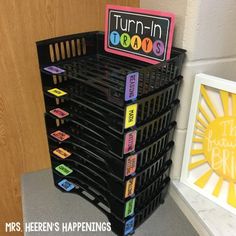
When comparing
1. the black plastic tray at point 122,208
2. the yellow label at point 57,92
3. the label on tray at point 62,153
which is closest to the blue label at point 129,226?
the black plastic tray at point 122,208

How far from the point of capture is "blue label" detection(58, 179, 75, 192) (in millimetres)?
827

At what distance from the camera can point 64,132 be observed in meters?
0.76

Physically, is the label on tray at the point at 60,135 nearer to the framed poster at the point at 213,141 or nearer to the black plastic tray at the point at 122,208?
the black plastic tray at the point at 122,208

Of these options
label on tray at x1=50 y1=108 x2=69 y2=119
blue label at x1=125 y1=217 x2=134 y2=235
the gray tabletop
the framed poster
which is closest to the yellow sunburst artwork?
the framed poster

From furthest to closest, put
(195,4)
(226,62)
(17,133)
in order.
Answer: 1. (17,133)
2. (226,62)
3. (195,4)

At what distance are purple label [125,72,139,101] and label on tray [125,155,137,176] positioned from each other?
140mm

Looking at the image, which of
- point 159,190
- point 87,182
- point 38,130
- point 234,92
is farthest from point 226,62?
point 38,130

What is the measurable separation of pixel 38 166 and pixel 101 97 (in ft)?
1.42

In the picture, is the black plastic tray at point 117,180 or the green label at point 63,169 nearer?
the black plastic tray at point 117,180

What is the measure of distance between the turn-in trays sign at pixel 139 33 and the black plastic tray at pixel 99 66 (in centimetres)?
3

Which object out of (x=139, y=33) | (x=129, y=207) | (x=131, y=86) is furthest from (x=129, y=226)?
(x=139, y=33)

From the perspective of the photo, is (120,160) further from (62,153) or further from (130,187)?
(62,153)

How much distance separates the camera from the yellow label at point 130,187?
24.8 inches

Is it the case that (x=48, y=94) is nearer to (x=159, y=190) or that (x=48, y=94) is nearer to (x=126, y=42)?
(x=126, y=42)
